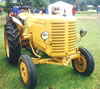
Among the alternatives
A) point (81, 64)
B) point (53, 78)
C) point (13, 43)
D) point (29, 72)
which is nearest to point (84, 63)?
point (81, 64)

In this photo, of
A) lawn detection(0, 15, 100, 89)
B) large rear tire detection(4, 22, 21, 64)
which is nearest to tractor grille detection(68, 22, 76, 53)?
lawn detection(0, 15, 100, 89)

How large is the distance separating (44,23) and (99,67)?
2.34 m

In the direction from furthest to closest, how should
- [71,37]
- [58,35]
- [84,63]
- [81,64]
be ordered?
[81,64], [84,63], [71,37], [58,35]

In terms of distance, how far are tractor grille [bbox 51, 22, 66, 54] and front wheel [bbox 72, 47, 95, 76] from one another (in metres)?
0.80

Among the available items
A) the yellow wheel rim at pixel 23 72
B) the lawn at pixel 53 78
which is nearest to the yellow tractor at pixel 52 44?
the yellow wheel rim at pixel 23 72

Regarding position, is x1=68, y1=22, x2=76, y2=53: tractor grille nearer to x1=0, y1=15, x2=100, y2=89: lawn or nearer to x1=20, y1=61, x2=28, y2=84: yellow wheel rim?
x1=0, y1=15, x2=100, y2=89: lawn

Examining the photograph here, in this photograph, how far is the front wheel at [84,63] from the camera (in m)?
3.80

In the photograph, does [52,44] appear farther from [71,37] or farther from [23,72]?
[23,72]

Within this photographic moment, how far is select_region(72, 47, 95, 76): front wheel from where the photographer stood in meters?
3.80

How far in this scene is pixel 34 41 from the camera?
4012 millimetres

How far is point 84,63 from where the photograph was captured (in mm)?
3953

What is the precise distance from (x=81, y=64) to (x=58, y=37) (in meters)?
1.22

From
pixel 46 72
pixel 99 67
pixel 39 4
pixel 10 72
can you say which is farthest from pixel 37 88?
pixel 39 4

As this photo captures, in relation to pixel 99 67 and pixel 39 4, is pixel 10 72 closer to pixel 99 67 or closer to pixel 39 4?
pixel 99 67
